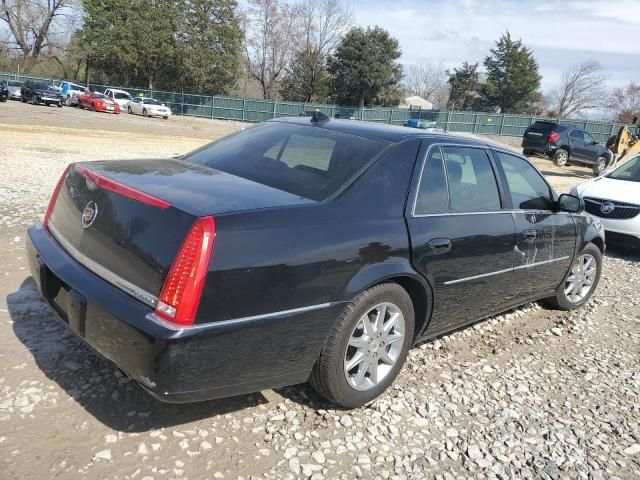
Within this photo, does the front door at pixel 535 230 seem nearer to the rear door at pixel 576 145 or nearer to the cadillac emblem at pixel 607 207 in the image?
the cadillac emblem at pixel 607 207

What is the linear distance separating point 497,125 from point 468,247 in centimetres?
4334

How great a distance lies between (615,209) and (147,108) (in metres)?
35.3

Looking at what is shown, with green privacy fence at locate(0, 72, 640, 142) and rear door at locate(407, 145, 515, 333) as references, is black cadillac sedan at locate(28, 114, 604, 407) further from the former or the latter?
green privacy fence at locate(0, 72, 640, 142)

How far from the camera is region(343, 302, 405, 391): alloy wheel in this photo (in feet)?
10.1

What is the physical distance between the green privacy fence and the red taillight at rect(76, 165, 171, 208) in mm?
41007

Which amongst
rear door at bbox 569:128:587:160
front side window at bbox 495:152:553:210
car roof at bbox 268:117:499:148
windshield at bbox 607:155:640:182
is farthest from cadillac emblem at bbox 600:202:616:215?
rear door at bbox 569:128:587:160

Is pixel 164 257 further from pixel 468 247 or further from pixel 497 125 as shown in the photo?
pixel 497 125

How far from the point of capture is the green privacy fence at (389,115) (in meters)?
43.1

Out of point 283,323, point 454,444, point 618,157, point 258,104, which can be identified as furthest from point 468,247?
point 258,104

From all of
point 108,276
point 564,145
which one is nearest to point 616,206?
point 108,276

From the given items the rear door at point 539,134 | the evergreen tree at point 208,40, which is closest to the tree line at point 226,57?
the evergreen tree at point 208,40

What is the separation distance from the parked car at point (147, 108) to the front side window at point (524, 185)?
3652 centimetres

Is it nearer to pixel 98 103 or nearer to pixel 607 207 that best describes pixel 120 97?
pixel 98 103

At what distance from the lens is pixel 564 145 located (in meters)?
21.2
